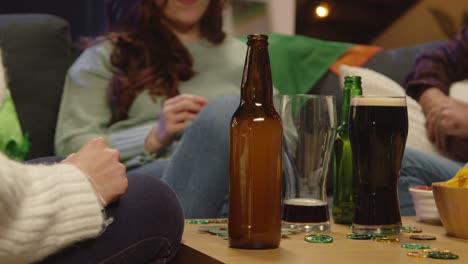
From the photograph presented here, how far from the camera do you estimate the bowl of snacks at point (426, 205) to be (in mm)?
1243

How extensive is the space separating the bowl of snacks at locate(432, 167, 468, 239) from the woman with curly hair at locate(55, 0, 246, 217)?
846 millimetres

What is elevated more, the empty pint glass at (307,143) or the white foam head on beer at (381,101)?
the white foam head on beer at (381,101)

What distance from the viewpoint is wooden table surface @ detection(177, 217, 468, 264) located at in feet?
2.73

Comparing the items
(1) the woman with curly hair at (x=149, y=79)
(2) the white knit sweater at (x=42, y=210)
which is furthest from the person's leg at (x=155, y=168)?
(2) the white knit sweater at (x=42, y=210)

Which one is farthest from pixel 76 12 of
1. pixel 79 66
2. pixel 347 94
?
pixel 347 94

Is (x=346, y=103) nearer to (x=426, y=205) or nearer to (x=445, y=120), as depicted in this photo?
(x=426, y=205)

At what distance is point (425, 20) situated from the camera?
4086mm

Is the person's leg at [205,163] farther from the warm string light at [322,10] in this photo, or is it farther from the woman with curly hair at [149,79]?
the warm string light at [322,10]

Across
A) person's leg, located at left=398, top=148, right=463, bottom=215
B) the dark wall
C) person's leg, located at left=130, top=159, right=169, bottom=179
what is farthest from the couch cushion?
person's leg, located at left=398, top=148, right=463, bottom=215

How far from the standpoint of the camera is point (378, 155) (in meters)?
1.03

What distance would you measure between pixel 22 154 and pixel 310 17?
2442mm

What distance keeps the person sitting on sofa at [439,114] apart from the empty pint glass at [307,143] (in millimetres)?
626

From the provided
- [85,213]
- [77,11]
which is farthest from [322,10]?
[85,213]

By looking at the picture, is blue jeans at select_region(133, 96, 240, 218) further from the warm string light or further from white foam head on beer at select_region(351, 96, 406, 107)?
the warm string light
